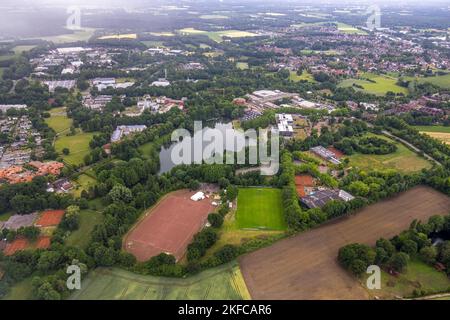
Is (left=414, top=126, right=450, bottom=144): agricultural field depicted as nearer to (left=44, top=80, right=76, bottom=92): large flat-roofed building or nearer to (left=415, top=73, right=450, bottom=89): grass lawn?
(left=415, top=73, right=450, bottom=89): grass lawn

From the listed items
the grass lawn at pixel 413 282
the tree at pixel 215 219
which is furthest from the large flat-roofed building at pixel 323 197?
the grass lawn at pixel 413 282

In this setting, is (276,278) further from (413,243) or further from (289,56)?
(289,56)

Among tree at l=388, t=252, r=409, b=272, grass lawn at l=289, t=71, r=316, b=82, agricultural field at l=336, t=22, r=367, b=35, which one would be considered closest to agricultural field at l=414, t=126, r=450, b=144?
tree at l=388, t=252, r=409, b=272

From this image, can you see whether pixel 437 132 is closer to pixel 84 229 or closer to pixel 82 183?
pixel 82 183

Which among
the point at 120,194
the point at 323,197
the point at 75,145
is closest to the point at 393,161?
the point at 323,197

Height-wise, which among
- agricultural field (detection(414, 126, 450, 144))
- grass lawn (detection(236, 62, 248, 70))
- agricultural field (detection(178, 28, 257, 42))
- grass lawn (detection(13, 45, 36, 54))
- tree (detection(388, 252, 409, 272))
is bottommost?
tree (detection(388, 252, 409, 272))
